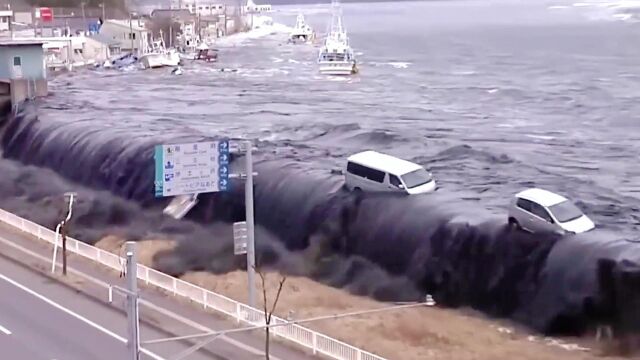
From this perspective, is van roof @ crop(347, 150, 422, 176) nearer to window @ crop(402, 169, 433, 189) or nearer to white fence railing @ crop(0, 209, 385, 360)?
window @ crop(402, 169, 433, 189)

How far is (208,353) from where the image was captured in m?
18.8

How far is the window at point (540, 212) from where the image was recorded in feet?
78.6

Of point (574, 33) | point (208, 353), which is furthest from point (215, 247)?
point (574, 33)

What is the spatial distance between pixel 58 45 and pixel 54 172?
169ft

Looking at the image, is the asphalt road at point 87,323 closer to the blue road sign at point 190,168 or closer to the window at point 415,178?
the blue road sign at point 190,168

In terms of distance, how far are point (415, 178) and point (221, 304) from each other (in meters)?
9.44

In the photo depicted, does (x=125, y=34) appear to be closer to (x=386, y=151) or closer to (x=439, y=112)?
(x=439, y=112)

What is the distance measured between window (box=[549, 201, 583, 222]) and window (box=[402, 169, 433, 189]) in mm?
5349

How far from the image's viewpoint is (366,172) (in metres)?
29.5

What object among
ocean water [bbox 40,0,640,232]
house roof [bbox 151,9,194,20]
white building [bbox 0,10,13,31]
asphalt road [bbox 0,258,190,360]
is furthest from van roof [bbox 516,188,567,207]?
house roof [bbox 151,9,194,20]

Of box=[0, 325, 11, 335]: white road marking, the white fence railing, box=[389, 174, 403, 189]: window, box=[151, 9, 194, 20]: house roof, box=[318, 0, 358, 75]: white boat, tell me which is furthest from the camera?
box=[151, 9, 194, 20]: house roof

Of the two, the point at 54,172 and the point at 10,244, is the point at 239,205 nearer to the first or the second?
the point at 10,244

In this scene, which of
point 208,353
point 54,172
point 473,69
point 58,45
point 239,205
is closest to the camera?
point 208,353

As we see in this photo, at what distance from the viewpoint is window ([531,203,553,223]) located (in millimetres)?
23947
